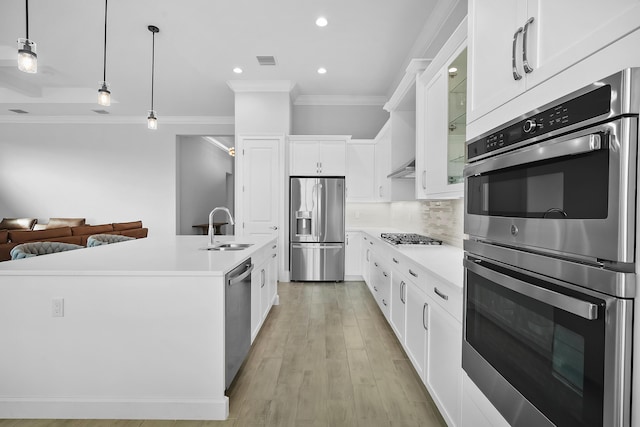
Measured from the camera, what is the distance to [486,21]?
1.18 m

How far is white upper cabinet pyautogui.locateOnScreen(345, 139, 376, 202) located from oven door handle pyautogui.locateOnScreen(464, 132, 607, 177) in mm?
4336

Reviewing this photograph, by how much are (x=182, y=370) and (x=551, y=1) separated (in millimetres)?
2177

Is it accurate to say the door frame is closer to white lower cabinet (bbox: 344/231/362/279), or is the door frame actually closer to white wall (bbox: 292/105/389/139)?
white lower cabinet (bbox: 344/231/362/279)

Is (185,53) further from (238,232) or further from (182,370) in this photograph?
(182,370)

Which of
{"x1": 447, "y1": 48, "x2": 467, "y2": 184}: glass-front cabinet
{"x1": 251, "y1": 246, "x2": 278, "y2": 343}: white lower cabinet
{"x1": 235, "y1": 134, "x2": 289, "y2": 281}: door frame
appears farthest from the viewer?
{"x1": 235, "y1": 134, "x2": 289, "y2": 281}: door frame

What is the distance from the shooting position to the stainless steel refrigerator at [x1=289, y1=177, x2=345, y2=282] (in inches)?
206

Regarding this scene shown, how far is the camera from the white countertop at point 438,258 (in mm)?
1708

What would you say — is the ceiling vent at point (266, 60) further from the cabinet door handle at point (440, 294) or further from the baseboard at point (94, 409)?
the baseboard at point (94, 409)

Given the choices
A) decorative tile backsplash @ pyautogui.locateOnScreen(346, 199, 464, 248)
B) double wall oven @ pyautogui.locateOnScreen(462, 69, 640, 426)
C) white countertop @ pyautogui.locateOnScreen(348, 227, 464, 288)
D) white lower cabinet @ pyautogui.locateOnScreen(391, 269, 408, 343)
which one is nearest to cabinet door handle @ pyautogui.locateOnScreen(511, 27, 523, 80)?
double wall oven @ pyautogui.locateOnScreen(462, 69, 640, 426)

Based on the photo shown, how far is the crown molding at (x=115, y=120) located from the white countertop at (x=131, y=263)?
18.7 feet

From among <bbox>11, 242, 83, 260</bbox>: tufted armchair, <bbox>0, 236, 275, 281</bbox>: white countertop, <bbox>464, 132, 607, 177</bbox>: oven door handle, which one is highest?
<bbox>464, 132, 607, 177</bbox>: oven door handle

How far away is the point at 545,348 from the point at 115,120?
9052 millimetres

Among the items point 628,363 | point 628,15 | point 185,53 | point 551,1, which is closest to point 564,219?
point 628,363

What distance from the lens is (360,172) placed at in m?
5.52
